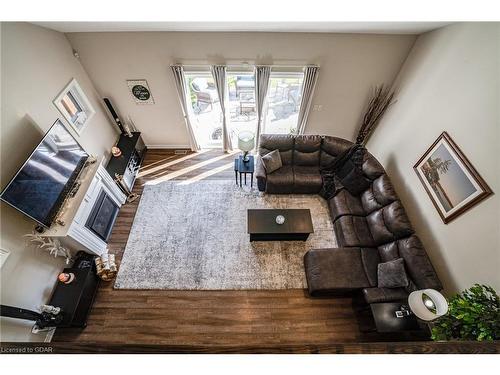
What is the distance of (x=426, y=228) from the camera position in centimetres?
324

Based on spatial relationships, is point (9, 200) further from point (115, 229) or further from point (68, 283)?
point (115, 229)

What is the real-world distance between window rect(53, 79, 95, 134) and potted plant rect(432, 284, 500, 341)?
5217 millimetres

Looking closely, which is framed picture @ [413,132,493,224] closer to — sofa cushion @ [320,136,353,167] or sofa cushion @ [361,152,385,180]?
sofa cushion @ [361,152,385,180]

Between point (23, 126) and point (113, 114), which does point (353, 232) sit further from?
point (113, 114)

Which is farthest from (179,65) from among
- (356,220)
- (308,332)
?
(308,332)

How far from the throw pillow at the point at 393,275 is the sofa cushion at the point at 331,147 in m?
2.04

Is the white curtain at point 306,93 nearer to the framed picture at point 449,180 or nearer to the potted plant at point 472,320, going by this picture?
the framed picture at point 449,180

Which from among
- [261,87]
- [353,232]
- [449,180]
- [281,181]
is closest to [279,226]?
[281,181]

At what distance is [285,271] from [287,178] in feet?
5.38

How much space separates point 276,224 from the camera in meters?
3.64

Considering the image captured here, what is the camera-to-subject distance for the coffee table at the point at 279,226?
3.57 meters

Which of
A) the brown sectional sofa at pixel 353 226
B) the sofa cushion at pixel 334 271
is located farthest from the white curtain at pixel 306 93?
the sofa cushion at pixel 334 271

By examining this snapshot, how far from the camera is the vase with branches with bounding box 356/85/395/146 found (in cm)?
442

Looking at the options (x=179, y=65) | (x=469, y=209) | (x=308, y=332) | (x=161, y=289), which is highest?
(x=179, y=65)
